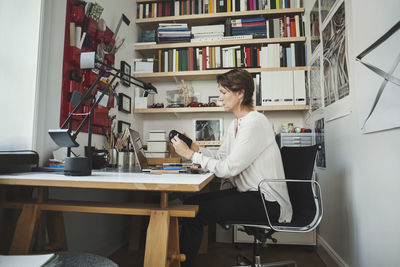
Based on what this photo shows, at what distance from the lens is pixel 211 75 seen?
271 centimetres

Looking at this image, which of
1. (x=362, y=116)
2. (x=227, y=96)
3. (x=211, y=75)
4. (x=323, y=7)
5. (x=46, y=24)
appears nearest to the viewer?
(x=362, y=116)

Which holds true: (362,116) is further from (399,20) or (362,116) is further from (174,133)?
(174,133)

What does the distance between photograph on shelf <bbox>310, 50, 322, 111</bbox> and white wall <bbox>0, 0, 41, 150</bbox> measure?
6.85ft

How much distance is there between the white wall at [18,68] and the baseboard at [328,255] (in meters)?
2.06

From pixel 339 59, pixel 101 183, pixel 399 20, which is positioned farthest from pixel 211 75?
pixel 101 183

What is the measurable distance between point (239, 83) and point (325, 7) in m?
1.07

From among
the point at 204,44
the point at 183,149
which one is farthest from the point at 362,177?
the point at 204,44

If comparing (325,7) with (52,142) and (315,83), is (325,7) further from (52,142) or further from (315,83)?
(52,142)

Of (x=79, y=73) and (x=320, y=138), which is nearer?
(x=79, y=73)

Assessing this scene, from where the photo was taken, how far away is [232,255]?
2.07 m

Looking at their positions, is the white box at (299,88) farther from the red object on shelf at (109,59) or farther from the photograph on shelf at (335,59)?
the red object on shelf at (109,59)

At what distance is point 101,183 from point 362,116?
1.32 meters

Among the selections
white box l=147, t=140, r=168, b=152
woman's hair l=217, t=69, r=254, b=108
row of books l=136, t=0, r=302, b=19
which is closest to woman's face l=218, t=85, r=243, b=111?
woman's hair l=217, t=69, r=254, b=108

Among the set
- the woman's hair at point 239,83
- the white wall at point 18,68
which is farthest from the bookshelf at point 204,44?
the white wall at point 18,68
